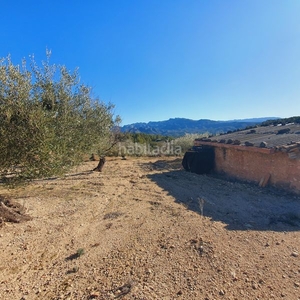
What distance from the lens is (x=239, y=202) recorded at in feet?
28.0

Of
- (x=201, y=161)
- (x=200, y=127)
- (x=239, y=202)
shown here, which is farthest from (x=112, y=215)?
(x=200, y=127)

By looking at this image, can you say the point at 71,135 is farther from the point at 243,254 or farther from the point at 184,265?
the point at 243,254

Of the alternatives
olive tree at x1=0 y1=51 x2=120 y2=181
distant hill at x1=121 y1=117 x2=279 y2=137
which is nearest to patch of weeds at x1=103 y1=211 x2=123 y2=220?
olive tree at x1=0 y1=51 x2=120 y2=181

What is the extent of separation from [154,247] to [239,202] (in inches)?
181

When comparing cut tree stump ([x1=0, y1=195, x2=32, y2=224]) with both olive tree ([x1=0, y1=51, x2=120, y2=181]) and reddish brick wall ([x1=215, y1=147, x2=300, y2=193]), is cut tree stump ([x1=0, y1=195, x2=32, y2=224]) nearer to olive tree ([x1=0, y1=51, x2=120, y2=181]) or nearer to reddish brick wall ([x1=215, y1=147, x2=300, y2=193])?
olive tree ([x1=0, y1=51, x2=120, y2=181])

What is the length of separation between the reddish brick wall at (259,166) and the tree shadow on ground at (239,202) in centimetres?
47

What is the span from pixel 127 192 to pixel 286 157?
277 inches

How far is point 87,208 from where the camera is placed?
8.26 metres

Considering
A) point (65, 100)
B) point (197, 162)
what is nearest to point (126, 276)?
point (65, 100)

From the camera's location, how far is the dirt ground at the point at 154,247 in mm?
4016

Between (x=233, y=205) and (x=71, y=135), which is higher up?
(x=71, y=135)

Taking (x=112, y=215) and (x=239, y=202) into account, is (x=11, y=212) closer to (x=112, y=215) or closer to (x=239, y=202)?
(x=112, y=215)

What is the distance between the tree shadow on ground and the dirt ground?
0.12ft

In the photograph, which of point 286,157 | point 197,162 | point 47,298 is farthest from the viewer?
point 197,162
